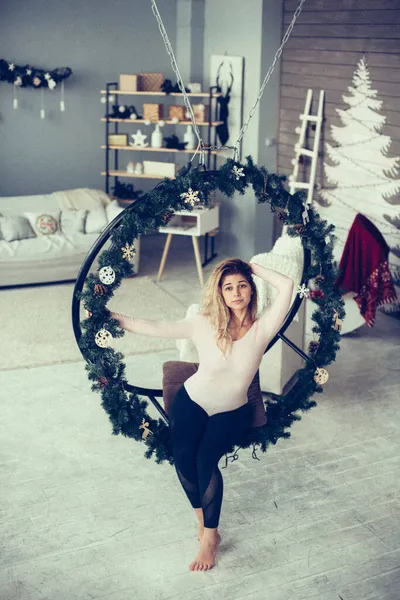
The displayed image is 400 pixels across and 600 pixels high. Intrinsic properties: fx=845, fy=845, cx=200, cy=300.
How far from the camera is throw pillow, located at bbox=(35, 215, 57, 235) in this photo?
25.6 feet

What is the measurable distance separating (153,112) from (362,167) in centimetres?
240

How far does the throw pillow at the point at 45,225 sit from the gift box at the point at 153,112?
1.45 m

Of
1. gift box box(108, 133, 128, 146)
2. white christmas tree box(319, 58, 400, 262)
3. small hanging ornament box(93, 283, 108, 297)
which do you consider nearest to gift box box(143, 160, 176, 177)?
gift box box(108, 133, 128, 146)

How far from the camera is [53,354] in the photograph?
5.97 m

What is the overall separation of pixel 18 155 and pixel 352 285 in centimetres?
423

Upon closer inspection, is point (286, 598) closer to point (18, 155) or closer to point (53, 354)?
point (53, 354)

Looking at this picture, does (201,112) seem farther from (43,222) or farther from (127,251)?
(127,251)

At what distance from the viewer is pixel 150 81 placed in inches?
333

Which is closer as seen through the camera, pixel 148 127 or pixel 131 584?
Answer: pixel 131 584

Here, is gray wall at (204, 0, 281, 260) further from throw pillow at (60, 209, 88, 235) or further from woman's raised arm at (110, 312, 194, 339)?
woman's raised arm at (110, 312, 194, 339)

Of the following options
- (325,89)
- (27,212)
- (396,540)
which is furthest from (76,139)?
(396,540)

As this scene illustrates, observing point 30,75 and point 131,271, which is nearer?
point 131,271

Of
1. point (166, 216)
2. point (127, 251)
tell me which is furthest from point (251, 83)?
point (127, 251)

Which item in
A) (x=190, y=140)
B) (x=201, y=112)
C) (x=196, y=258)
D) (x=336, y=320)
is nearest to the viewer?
(x=336, y=320)
